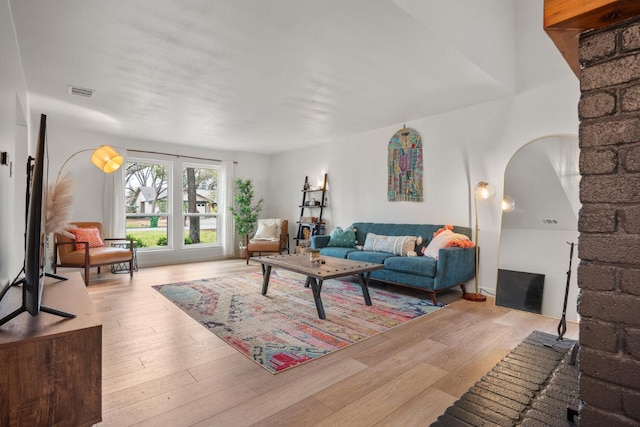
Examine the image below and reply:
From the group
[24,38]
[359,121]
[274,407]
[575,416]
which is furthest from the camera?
[359,121]

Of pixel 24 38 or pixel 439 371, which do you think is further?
pixel 24 38

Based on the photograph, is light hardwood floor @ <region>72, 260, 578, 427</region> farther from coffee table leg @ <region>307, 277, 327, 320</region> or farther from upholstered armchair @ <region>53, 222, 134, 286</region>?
upholstered armchair @ <region>53, 222, 134, 286</region>

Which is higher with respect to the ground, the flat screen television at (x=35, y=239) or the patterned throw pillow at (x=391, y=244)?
the flat screen television at (x=35, y=239)

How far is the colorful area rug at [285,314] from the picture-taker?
97.3 inches

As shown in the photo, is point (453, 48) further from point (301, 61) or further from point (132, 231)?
point (132, 231)

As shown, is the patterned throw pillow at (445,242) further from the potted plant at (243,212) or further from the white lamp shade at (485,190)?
the potted plant at (243,212)

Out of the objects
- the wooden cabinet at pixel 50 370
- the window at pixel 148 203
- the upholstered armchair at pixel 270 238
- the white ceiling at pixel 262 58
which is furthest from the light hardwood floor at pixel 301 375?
the window at pixel 148 203

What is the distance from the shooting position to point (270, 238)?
6582 millimetres

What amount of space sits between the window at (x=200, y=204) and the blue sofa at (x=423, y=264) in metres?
3.39

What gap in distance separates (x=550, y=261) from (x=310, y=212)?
4.38 metres

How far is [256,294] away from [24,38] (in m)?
3.13

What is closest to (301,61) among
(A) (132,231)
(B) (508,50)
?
(B) (508,50)

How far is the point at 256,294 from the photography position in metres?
3.95

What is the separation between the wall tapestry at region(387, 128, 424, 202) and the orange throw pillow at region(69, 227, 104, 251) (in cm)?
458
